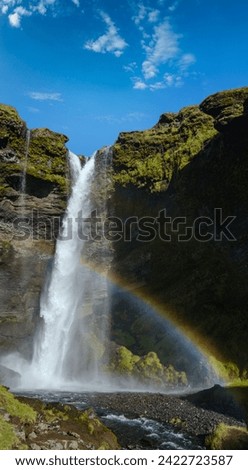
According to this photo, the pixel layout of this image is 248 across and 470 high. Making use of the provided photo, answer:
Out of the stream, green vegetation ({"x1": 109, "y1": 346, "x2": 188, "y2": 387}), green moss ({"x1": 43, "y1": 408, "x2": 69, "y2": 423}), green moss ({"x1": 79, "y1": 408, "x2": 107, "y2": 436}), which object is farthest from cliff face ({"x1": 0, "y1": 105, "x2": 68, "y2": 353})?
green moss ({"x1": 79, "y1": 408, "x2": 107, "y2": 436})

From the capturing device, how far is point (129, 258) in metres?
45.3

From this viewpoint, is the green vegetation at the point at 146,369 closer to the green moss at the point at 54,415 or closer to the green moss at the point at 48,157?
the green moss at the point at 54,415

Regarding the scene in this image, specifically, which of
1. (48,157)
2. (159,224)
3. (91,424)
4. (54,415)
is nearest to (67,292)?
(159,224)

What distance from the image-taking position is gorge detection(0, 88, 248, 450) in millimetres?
37094

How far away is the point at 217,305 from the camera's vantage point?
3894cm

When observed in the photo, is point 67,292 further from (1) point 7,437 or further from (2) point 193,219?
(1) point 7,437

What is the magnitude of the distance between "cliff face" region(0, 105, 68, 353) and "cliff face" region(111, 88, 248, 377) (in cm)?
750

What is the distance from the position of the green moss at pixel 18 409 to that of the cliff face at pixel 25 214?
2135cm

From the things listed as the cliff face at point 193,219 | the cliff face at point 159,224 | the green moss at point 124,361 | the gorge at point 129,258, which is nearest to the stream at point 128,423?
the gorge at point 129,258

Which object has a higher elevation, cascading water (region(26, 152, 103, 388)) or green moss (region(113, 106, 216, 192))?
green moss (region(113, 106, 216, 192))

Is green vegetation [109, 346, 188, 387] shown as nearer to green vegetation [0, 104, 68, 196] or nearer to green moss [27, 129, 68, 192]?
green vegetation [0, 104, 68, 196]

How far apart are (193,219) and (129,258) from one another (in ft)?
30.6

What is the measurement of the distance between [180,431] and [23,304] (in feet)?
84.2
